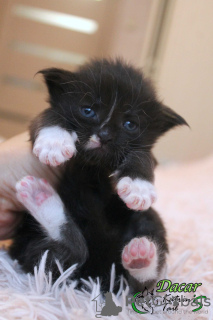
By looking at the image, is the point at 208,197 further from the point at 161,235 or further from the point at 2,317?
the point at 2,317

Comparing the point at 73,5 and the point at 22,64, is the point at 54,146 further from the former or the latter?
the point at 22,64

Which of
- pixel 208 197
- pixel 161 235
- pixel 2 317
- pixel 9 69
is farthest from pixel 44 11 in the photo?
pixel 2 317

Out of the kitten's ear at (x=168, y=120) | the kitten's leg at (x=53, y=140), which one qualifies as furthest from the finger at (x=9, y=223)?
the kitten's ear at (x=168, y=120)

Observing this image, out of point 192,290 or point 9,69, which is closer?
point 192,290

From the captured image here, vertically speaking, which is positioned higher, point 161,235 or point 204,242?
point 161,235

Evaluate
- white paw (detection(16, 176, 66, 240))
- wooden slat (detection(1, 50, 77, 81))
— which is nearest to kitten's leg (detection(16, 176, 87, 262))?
white paw (detection(16, 176, 66, 240))

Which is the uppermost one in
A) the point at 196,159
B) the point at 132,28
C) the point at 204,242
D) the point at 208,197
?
the point at 132,28
